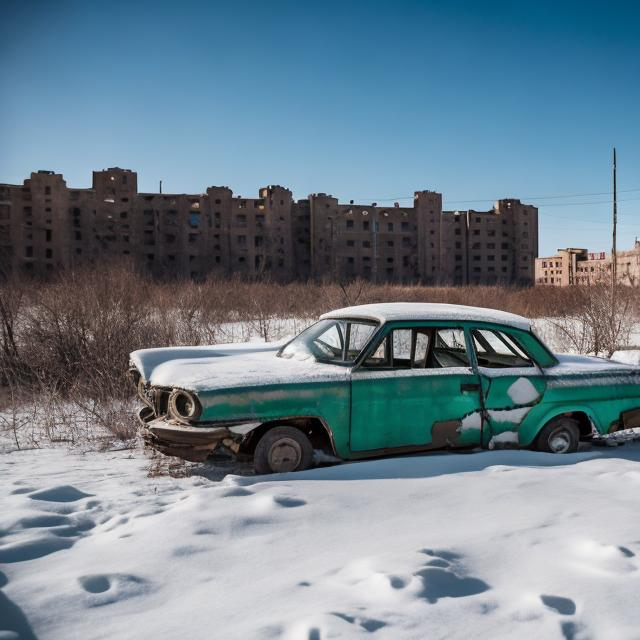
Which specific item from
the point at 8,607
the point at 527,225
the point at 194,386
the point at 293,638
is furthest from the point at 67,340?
the point at 527,225

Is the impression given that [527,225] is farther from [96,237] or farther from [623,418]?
[623,418]

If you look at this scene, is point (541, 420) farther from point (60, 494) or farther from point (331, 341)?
point (60, 494)

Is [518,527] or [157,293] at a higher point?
[157,293]

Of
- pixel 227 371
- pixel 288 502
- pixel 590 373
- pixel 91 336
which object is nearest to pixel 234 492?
pixel 288 502

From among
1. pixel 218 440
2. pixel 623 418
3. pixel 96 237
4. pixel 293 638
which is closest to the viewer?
pixel 293 638

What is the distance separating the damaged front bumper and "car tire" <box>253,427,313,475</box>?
0.63 ft

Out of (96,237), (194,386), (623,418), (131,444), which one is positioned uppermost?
(96,237)

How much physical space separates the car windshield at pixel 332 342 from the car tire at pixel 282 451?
2.54ft

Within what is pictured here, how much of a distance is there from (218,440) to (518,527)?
2.26m

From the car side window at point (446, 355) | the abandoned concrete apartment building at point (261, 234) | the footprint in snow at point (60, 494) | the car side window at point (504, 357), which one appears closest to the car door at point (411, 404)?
the car side window at point (446, 355)

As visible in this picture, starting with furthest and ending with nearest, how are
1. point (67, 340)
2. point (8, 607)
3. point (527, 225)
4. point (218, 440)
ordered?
point (527, 225), point (67, 340), point (218, 440), point (8, 607)

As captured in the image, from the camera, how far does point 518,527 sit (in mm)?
3793

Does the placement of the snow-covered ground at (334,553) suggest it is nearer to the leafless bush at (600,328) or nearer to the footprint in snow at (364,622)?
the footprint in snow at (364,622)

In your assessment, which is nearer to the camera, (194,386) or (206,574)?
(206,574)
